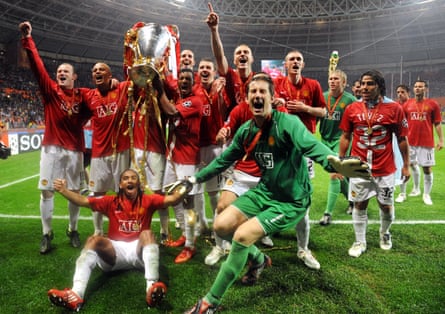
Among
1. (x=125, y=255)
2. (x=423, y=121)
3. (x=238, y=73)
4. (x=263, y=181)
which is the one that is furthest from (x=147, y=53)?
(x=423, y=121)

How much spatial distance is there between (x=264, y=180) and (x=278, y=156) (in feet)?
0.84

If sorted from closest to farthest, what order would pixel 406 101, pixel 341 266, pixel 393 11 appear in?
pixel 341 266
pixel 406 101
pixel 393 11

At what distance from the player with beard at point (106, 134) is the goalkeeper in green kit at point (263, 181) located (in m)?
1.36

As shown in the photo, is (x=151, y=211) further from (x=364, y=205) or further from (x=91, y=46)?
(x=91, y=46)

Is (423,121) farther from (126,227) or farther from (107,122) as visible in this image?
(126,227)

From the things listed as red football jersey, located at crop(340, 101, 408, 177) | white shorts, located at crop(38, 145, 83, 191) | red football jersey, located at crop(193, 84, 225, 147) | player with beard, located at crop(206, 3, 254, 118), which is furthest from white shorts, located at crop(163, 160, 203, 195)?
red football jersey, located at crop(340, 101, 408, 177)

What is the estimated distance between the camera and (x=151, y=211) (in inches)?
125

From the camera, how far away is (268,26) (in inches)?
1335

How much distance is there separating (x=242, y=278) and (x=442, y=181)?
22.0 ft

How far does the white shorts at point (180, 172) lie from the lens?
12.3 feet

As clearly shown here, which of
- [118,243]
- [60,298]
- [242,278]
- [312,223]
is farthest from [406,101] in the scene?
[60,298]

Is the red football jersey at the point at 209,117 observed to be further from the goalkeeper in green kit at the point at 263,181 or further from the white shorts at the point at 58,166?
the white shorts at the point at 58,166

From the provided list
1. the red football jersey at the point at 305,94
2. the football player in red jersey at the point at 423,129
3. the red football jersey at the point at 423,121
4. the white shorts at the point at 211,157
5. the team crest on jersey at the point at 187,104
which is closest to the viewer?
the team crest on jersey at the point at 187,104

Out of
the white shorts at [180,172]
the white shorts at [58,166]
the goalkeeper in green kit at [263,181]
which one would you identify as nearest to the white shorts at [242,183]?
the goalkeeper in green kit at [263,181]
